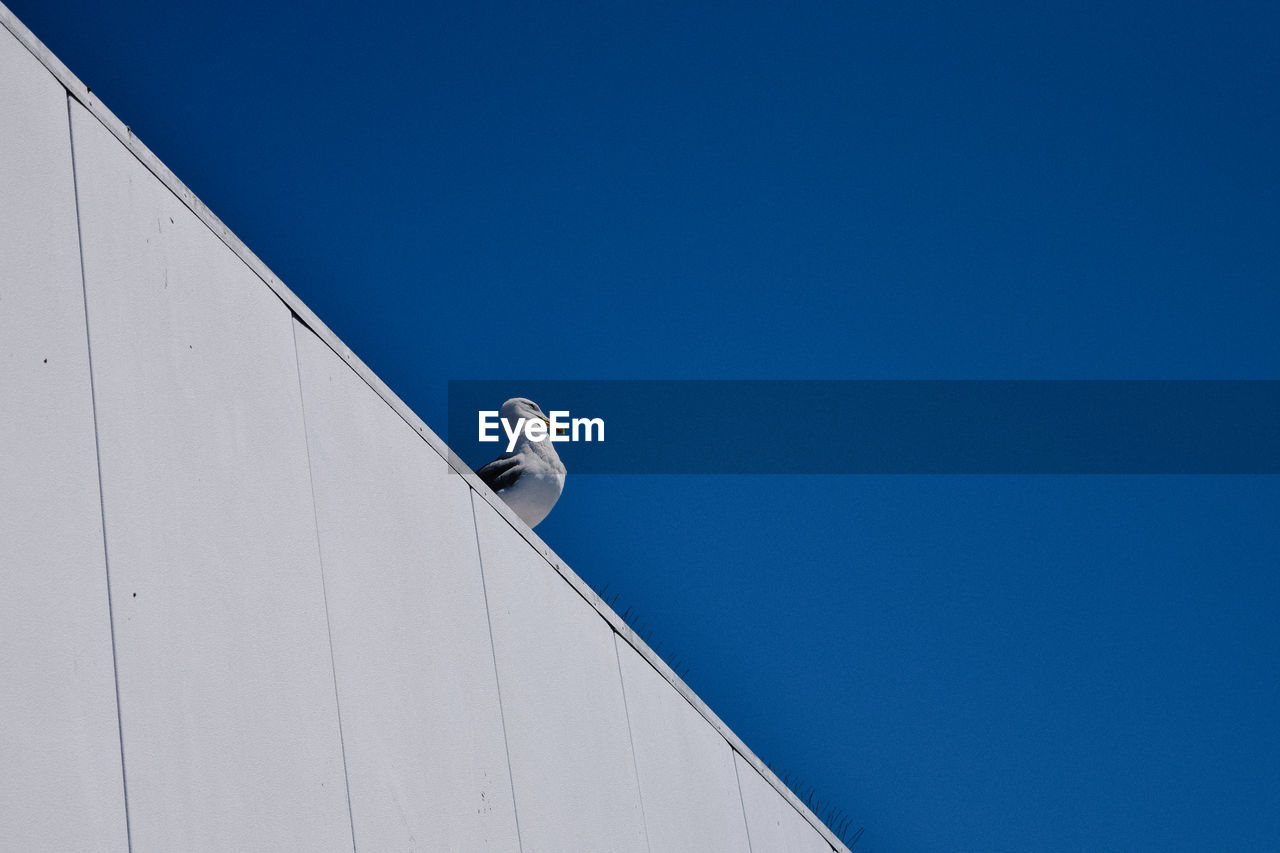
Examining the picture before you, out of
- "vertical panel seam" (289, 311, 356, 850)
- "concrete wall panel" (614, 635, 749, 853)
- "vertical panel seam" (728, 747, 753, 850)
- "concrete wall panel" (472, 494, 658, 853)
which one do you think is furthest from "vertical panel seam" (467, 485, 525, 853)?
"vertical panel seam" (728, 747, 753, 850)

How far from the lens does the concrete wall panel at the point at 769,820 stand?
699 cm

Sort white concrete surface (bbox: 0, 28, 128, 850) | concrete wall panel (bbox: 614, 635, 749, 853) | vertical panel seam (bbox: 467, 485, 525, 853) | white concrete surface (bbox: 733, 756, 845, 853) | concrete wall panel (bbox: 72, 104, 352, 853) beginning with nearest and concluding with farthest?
white concrete surface (bbox: 0, 28, 128, 850)
concrete wall panel (bbox: 72, 104, 352, 853)
vertical panel seam (bbox: 467, 485, 525, 853)
concrete wall panel (bbox: 614, 635, 749, 853)
white concrete surface (bbox: 733, 756, 845, 853)

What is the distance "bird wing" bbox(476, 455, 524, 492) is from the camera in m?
7.71

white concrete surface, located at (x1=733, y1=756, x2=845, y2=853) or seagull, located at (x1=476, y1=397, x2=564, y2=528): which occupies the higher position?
seagull, located at (x1=476, y1=397, x2=564, y2=528)

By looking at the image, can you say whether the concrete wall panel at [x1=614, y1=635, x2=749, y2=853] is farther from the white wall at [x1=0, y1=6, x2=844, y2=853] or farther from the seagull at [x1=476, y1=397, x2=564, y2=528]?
the seagull at [x1=476, y1=397, x2=564, y2=528]

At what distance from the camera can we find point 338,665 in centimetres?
389

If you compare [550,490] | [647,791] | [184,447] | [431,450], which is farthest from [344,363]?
[550,490]

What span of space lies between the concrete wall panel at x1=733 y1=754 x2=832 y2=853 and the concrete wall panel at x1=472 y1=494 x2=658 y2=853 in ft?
4.47

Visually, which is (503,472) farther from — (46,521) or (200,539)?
(46,521)

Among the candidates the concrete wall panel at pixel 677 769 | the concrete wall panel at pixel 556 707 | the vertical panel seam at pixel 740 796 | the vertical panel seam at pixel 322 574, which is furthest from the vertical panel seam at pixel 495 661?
the vertical panel seam at pixel 740 796

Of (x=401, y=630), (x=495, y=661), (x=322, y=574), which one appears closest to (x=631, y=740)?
(x=495, y=661)

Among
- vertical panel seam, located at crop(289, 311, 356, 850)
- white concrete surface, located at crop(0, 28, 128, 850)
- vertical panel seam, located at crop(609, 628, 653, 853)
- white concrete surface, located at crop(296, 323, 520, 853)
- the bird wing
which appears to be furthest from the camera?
the bird wing

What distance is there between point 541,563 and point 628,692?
2.64 ft

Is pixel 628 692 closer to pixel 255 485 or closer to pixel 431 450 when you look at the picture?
pixel 431 450
